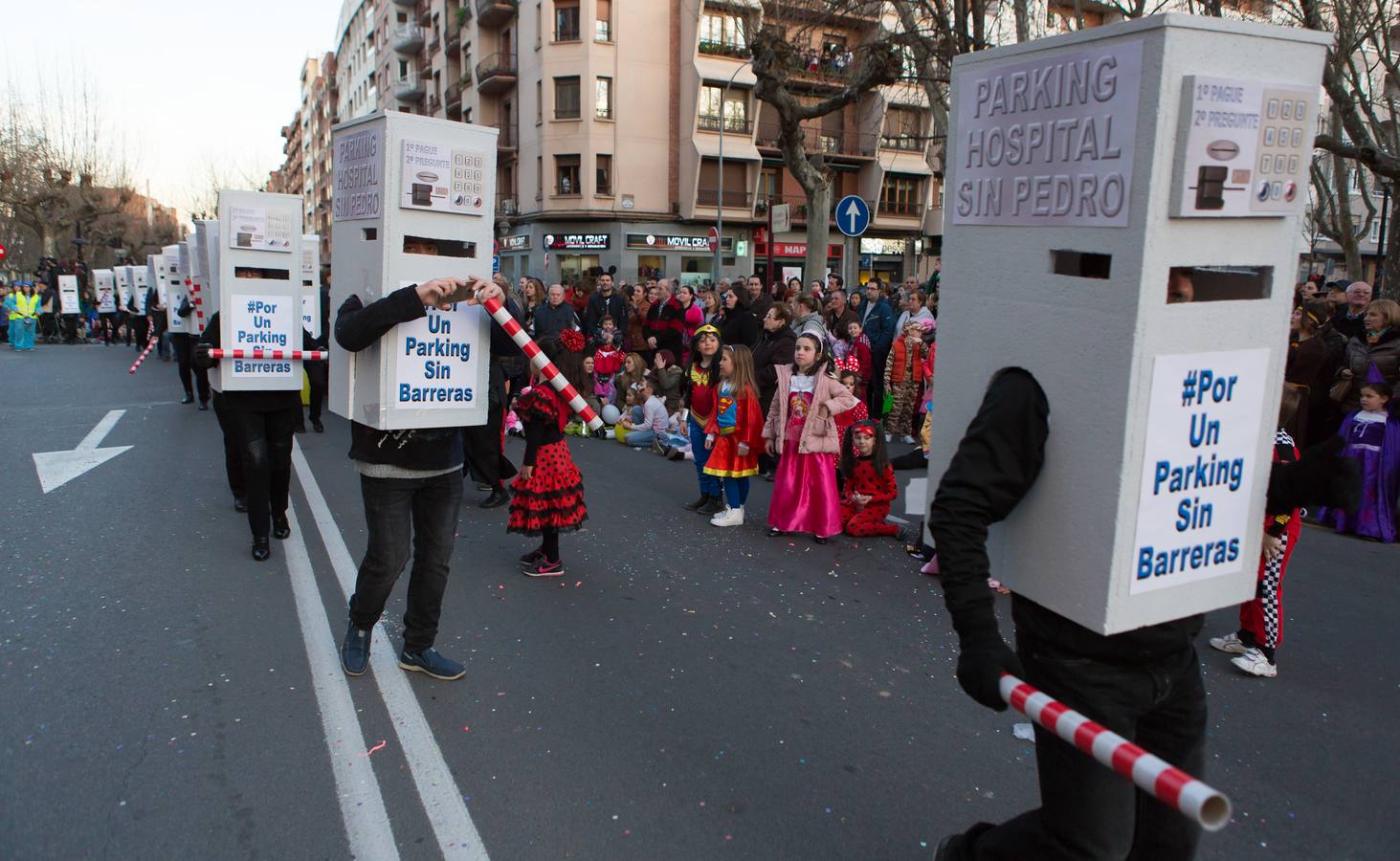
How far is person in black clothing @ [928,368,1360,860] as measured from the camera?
220 centimetres

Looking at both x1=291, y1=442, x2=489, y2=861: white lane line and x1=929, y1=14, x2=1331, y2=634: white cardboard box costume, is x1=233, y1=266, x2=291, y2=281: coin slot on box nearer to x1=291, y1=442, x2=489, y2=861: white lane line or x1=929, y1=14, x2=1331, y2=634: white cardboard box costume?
x1=291, y1=442, x2=489, y2=861: white lane line

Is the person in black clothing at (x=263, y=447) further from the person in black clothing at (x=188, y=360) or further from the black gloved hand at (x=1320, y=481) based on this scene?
the person in black clothing at (x=188, y=360)

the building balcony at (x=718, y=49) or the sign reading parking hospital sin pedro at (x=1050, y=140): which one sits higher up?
the building balcony at (x=718, y=49)

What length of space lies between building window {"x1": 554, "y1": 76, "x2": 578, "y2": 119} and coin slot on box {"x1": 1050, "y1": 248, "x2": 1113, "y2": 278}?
40.8 meters

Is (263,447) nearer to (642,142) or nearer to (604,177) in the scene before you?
(604,177)

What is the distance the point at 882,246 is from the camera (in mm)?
47688

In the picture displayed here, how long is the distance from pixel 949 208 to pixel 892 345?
9.86 m

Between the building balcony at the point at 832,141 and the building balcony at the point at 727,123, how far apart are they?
Result: 3.46 feet

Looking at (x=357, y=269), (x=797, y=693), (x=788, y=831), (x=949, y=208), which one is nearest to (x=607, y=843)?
(x=788, y=831)

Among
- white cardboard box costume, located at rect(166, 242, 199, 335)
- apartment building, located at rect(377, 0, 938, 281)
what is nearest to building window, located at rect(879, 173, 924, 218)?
apartment building, located at rect(377, 0, 938, 281)

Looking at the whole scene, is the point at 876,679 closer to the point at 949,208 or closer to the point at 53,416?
the point at 949,208

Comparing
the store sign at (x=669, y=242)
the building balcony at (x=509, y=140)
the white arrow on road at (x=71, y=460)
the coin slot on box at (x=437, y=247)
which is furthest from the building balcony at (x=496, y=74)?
the coin slot on box at (x=437, y=247)

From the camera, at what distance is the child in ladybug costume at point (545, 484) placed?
6.14 m

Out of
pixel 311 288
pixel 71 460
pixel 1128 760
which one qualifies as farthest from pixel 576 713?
pixel 311 288
